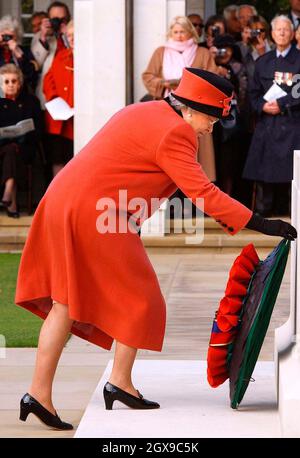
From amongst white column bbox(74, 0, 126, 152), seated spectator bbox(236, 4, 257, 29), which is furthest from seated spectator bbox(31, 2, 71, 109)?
seated spectator bbox(236, 4, 257, 29)

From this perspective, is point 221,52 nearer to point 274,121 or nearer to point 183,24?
point 183,24

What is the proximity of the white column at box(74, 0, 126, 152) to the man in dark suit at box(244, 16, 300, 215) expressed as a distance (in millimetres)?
1222

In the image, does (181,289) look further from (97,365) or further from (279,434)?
(279,434)

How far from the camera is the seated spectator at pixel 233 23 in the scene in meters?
14.3

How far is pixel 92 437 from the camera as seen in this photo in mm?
6258

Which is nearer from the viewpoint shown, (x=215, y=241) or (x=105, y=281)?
(x=105, y=281)

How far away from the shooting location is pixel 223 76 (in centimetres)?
1341

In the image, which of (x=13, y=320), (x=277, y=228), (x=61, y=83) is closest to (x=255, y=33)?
(x=61, y=83)

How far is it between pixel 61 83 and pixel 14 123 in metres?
0.57

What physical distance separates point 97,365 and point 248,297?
5.68 feet

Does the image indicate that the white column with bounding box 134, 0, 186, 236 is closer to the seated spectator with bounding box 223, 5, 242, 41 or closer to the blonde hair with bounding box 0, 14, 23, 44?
the seated spectator with bounding box 223, 5, 242, 41

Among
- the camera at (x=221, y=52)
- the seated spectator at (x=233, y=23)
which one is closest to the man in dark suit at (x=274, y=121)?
the camera at (x=221, y=52)
